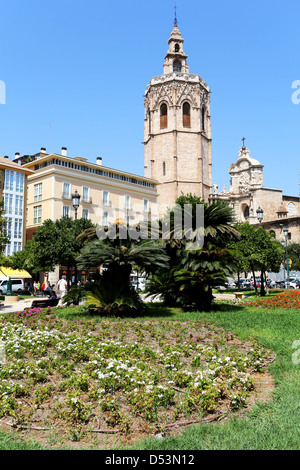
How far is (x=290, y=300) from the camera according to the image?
672 inches

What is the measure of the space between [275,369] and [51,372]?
3474 millimetres

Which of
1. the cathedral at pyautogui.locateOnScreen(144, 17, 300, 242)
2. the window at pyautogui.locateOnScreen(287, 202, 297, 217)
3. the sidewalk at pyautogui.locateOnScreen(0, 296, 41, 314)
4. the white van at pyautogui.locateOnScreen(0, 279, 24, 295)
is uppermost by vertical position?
the cathedral at pyautogui.locateOnScreen(144, 17, 300, 242)

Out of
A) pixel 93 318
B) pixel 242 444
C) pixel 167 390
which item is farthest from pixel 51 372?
pixel 93 318

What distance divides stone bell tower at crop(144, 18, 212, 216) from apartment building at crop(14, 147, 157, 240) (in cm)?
1145

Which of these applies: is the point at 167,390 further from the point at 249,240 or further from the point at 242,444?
the point at 249,240

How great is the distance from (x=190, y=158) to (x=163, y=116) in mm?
9033

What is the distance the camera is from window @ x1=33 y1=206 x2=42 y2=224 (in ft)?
145

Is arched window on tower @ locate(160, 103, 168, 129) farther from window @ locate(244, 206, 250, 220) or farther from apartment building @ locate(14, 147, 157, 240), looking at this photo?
window @ locate(244, 206, 250, 220)

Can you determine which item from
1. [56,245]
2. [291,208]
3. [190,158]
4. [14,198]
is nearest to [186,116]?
[190,158]

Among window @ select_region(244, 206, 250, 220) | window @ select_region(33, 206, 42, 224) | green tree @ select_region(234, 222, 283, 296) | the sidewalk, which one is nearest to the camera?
the sidewalk

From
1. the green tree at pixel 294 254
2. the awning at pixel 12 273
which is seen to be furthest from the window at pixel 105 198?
the green tree at pixel 294 254

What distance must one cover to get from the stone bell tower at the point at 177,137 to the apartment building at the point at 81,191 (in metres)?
11.4

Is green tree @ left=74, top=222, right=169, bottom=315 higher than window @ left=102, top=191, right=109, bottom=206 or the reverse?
the reverse

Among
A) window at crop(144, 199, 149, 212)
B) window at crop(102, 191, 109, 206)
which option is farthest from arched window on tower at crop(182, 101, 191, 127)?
window at crop(102, 191, 109, 206)
